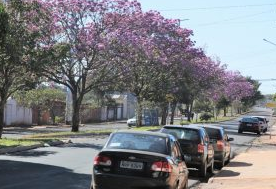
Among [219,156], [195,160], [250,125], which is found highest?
[250,125]

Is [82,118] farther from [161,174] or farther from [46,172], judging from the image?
[161,174]

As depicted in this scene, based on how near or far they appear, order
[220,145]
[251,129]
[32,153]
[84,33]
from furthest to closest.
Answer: [251,129]
[84,33]
[32,153]
[220,145]

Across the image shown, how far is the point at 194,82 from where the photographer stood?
54531mm

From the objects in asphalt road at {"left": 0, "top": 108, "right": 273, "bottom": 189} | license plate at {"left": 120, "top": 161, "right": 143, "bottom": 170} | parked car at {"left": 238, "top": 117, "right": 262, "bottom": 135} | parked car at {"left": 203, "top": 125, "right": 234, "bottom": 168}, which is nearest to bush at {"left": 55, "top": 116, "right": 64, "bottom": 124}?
parked car at {"left": 238, "top": 117, "right": 262, "bottom": 135}

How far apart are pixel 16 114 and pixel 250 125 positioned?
940 inches

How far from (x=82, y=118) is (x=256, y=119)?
2717 centimetres

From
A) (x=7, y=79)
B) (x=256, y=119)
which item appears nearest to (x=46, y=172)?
(x=7, y=79)

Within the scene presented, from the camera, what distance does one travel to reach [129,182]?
999cm

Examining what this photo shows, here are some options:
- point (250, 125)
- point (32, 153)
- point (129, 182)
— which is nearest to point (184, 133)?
point (129, 182)

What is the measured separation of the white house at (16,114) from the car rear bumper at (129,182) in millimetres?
45710

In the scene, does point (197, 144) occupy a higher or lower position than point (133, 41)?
lower

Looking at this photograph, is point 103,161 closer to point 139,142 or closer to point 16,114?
point 139,142

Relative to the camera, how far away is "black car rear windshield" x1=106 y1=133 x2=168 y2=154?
34.8ft

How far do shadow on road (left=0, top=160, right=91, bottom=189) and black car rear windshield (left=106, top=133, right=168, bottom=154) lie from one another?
251 cm
